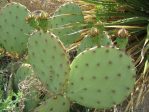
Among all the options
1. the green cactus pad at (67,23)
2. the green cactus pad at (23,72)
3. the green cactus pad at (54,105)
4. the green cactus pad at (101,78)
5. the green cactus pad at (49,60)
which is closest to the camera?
the green cactus pad at (101,78)

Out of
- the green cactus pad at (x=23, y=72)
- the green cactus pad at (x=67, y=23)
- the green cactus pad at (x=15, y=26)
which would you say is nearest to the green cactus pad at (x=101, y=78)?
the green cactus pad at (x=23, y=72)

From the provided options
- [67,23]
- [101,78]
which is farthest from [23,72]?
[101,78]

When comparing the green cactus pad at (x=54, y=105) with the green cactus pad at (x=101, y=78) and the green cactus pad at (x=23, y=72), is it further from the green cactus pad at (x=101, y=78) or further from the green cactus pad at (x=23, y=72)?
the green cactus pad at (x=23, y=72)

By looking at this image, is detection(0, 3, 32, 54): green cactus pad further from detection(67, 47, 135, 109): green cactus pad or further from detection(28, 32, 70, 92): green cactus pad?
detection(67, 47, 135, 109): green cactus pad

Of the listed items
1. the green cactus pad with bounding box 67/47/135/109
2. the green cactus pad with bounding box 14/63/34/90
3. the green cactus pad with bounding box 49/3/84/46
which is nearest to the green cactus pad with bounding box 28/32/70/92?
the green cactus pad with bounding box 67/47/135/109

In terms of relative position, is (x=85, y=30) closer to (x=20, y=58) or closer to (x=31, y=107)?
(x=20, y=58)

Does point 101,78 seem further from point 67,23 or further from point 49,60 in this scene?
point 67,23

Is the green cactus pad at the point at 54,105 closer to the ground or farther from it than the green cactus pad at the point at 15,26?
closer to the ground
